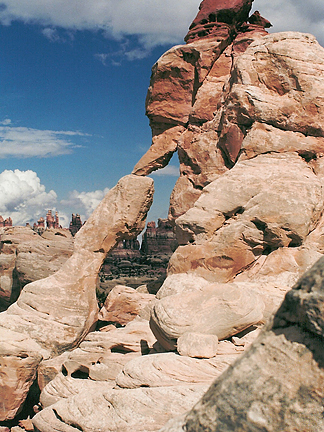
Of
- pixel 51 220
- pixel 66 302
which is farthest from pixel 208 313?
pixel 51 220

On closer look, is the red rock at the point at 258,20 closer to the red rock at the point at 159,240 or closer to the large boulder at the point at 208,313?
the large boulder at the point at 208,313

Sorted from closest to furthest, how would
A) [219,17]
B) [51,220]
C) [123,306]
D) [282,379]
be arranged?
[282,379], [123,306], [219,17], [51,220]

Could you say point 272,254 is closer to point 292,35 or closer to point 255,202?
point 255,202

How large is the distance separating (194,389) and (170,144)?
8.20 meters

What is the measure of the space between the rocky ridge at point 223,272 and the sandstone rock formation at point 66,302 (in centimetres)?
7

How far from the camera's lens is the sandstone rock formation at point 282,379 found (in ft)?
7.95

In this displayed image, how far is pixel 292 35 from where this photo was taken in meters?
8.80

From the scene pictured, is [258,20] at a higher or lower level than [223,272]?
higher

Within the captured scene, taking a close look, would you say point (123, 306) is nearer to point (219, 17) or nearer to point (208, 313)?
point (208, 313)

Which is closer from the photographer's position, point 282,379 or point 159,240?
point 282,379

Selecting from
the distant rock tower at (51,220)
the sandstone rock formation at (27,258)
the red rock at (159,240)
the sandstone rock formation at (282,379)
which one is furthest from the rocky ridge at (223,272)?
the distant rock tower at (51,220)

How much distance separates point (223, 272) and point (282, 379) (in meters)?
4.91

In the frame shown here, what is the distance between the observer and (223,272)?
738 centimetres

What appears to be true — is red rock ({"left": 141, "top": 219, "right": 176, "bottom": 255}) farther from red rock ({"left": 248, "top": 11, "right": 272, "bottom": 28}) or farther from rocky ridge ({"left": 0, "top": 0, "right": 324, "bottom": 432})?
red rock ({"left": 248, "top": 11, "right": 272, "bottom": 28})
